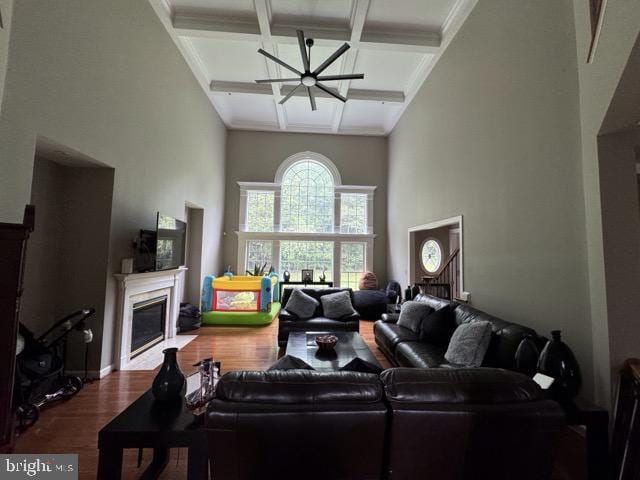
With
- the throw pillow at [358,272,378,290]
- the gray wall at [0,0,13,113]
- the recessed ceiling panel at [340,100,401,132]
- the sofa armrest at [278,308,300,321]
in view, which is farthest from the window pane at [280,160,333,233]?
the gray wall at [0,0,13,113]

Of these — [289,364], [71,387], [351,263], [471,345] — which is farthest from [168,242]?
[351,263]

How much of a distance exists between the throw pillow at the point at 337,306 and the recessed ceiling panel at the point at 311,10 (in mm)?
4302

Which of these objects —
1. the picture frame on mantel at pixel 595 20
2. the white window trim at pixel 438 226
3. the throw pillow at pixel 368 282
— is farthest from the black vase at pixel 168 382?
the throw pillow at pixel 368 282

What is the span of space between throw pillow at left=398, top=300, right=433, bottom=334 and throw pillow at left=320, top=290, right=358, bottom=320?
86 centimetres

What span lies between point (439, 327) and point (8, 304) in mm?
3488

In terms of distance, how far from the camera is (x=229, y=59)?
527 cm

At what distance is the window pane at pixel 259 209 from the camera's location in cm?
786

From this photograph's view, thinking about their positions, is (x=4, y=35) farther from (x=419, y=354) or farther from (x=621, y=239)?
(x=621, y=239)

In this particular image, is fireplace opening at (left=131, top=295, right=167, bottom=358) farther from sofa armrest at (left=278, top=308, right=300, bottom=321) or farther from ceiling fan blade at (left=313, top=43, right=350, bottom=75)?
ceiling fan blade at (left=313, top=43, right=350, bottom=75)

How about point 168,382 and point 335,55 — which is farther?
point 335,55

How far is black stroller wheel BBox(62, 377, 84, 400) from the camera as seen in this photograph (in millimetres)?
2648

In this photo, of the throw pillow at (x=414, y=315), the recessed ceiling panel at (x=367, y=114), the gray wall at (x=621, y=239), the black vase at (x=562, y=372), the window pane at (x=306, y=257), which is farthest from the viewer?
the window pane at (x=306, y=257)

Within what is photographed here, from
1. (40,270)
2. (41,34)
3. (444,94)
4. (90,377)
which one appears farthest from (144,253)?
(444,94)

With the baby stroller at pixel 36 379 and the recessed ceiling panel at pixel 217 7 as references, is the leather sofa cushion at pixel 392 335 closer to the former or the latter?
the baby stroller at pixel 36 379
